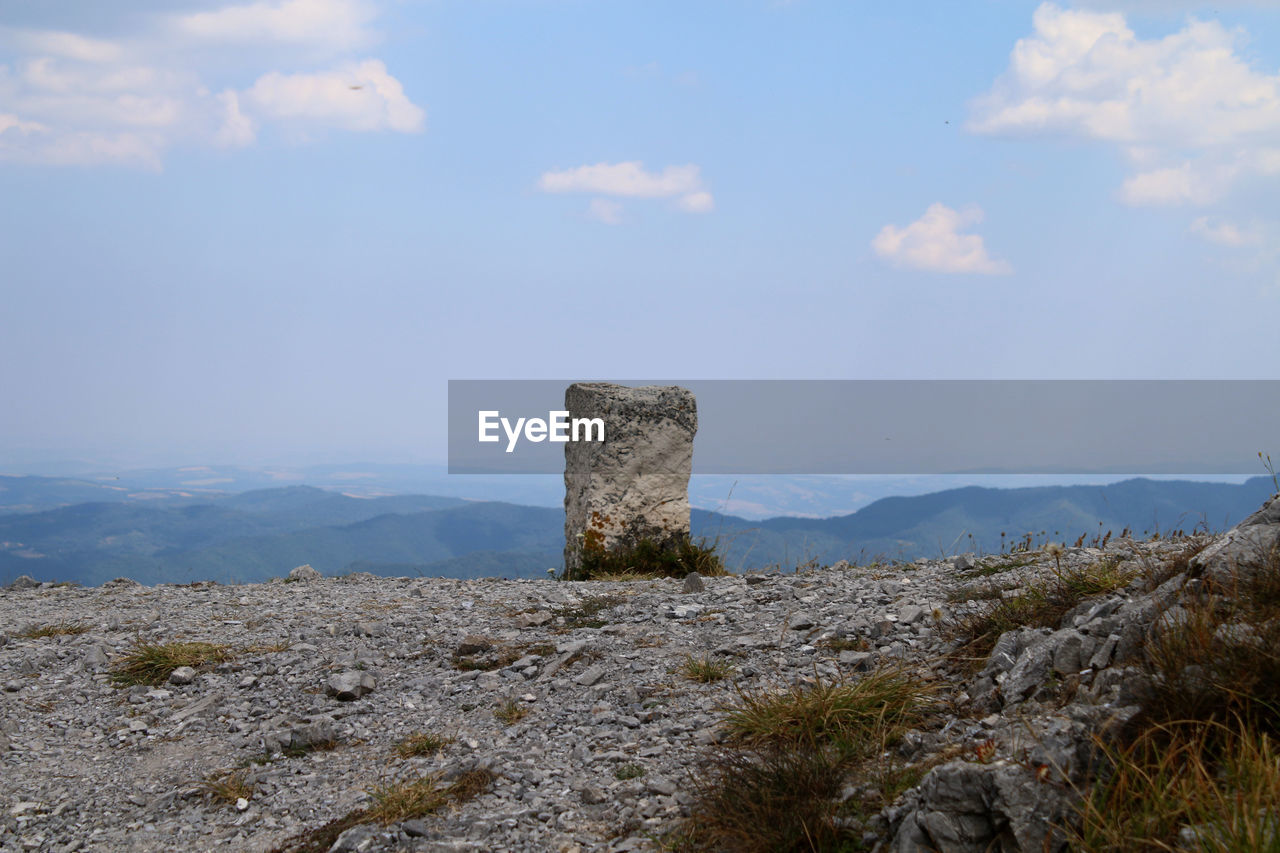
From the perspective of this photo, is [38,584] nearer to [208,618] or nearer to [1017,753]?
[208,618]

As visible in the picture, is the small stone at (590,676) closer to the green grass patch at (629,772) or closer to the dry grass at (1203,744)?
the green grass patch at (629,772)

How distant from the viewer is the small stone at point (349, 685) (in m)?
5.10

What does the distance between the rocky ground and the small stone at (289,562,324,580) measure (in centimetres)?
169

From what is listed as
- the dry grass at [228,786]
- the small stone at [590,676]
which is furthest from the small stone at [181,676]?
the small stone at [590,676]

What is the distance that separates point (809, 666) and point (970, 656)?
86 centimetres

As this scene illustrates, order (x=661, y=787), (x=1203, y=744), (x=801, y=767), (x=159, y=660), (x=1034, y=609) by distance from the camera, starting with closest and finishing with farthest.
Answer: (x=1203, y=744), (x=801, y=767), (x=661, y=787), (x=1034, y=609), (x=159, y=660)

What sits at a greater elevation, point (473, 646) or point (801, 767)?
point (801, 767)

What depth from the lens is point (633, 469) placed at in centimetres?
967

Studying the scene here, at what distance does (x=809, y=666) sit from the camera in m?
4.81

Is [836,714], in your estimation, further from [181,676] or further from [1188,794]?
[181,676]

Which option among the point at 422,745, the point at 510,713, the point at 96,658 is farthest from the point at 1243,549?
the point at 96,658

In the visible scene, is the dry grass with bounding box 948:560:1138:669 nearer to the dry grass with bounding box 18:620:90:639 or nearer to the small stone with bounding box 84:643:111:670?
the small stone with bounding box 84:643:111:670

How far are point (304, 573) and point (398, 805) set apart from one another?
6.19 metres

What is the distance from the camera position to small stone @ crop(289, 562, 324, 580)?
29.9 feet
